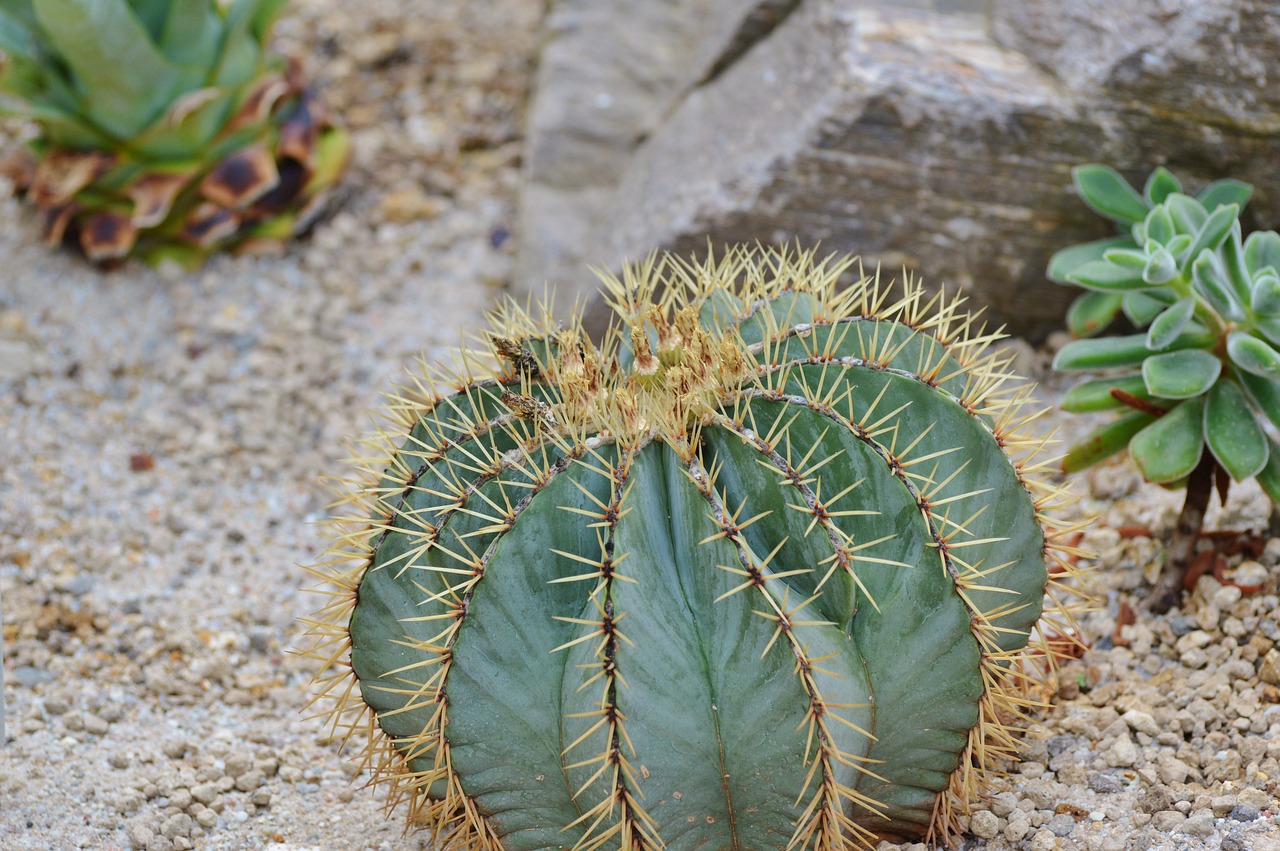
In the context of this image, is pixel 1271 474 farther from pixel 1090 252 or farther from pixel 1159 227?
pixel 1090 252

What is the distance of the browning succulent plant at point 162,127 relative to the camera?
150 inches

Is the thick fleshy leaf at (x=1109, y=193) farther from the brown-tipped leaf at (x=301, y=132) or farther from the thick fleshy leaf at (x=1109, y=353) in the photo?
the brown-tipped leaf at (x=301, y=132)

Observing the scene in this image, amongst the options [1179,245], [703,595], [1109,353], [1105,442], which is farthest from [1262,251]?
[703,595]

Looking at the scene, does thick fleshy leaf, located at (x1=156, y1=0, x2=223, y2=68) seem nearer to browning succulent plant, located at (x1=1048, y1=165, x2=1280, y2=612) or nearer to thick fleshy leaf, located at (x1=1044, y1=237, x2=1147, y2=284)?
thick fleshy leaf, located at (x1=1044, y1=237, x2=1147, y2=284)

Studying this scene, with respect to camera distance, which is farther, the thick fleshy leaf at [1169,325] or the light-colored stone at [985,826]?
the thick fleshy leaf at [1169,325]

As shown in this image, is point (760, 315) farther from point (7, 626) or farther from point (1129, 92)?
point (7, 626)

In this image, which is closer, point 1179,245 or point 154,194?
point 1179,245

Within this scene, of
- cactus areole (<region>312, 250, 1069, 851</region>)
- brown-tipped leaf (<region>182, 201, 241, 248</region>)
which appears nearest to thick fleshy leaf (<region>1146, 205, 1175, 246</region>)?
cactus areole (<region>312, 250, 1069, 851</region>)

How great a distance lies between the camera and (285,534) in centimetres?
336

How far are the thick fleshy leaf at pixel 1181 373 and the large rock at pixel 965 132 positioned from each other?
105 cm

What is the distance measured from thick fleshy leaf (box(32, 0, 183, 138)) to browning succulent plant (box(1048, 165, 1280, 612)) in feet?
9.10

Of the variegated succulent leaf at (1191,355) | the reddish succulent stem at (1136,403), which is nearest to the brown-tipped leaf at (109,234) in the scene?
the variegated succulent leaf at (1191,355)

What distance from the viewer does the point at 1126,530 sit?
2742 millimetres

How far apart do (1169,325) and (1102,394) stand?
0.75ft
